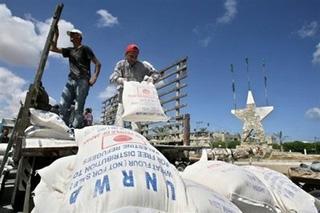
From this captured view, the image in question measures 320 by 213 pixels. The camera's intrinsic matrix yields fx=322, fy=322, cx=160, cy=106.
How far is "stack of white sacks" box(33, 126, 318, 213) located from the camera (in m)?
1.16

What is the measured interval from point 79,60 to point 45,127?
1332 millimetres

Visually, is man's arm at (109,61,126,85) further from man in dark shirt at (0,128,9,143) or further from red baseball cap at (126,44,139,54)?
man in dark shirt at (0,128,9,143)

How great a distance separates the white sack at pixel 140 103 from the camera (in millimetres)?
3041

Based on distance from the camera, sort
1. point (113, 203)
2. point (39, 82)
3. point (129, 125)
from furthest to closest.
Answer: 1. point (129, 125)
2. point (39, 82)
3. point (113, 203)

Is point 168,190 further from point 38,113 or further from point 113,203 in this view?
point 38,113

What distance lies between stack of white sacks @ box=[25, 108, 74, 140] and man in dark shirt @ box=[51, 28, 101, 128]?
921mm

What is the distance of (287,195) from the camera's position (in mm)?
1832

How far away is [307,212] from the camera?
1764mm

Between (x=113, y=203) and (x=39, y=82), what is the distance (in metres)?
1.35

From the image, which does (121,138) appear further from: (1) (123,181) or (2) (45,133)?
(2) (45,133)

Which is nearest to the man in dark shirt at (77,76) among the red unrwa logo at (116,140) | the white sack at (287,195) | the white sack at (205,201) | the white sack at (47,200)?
the white sack at (47,200)

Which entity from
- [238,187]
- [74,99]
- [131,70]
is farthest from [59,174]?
[131,70]

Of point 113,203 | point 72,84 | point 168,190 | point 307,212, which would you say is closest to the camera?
point 113,203

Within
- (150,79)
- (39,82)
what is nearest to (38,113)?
(39,82)
